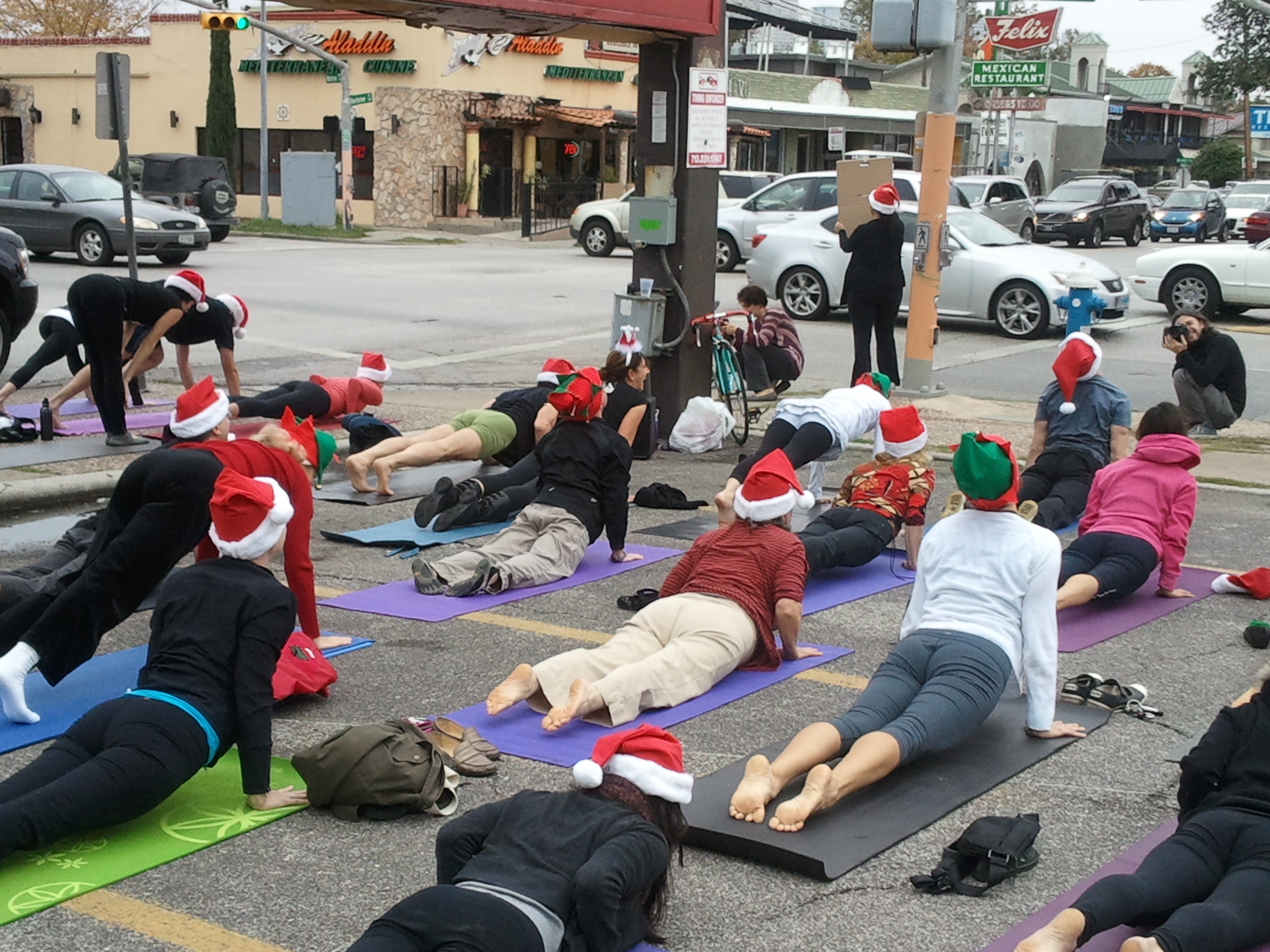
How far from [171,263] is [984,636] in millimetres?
22898

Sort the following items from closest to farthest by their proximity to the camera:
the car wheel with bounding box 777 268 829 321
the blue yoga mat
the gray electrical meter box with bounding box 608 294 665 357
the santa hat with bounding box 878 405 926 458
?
the blue yoga mat < the santa hat with bounding box 878 405 926 458 < the gray electrical meter box with bounding box 608 294 665 357 < the car wheel with bounding box 777 268 829 321

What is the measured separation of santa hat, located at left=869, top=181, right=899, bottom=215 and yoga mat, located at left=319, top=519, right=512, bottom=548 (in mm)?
5741

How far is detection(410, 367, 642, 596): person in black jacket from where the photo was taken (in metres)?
7.66

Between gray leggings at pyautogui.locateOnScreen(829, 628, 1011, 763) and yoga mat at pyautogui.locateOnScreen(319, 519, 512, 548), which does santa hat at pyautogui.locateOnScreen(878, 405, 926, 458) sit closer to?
yoga mat at pyautogui.locateOnScreen(319, 519, 512, 548)

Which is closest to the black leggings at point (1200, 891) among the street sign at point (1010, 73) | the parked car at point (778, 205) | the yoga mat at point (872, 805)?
the yoga mat at point (872, 805)

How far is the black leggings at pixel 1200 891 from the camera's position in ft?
12.0

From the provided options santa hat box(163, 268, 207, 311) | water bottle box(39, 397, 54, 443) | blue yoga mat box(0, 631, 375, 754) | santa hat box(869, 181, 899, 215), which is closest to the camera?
blue yoga mat box(0, 631, 375, 754)

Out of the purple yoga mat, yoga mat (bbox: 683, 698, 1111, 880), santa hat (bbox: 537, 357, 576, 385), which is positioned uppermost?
santa hat (bbox: 537, 357, 576, 385)

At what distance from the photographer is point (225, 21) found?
24703 mm

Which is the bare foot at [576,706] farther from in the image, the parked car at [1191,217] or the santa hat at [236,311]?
the parked car at [1191,217]

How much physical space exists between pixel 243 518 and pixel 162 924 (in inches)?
52.8

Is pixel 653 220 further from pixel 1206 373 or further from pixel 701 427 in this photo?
pixel 1206 373

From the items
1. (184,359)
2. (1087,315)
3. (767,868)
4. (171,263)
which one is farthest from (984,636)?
(171,263)

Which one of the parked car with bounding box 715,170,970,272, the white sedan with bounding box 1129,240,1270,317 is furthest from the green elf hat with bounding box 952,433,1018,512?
the parked car with bounding box 715,170,970,272
